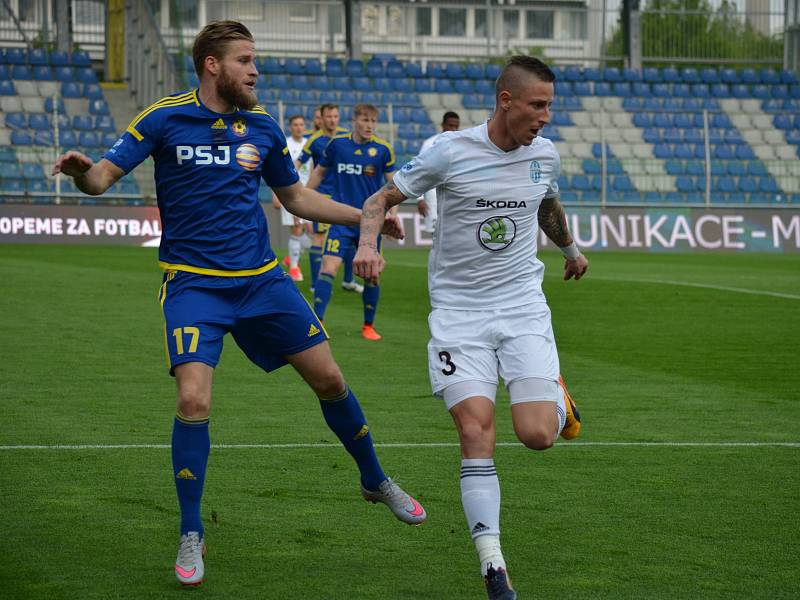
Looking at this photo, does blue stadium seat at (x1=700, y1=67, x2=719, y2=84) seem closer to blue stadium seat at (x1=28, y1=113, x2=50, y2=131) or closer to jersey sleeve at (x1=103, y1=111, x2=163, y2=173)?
blue stadium seat at (x1=28, y1=113, x2=50, y2=131)

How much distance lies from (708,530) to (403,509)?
4.21ft

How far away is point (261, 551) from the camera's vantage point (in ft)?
17.1

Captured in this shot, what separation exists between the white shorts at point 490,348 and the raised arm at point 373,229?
0.38 metres

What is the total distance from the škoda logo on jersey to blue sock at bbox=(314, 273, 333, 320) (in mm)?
7290

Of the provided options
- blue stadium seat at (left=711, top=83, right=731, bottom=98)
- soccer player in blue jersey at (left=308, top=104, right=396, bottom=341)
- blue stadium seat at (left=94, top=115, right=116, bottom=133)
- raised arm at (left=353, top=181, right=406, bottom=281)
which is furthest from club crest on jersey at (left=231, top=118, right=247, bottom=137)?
blue stadium seat at (left=711, top=83, right=731, bottom=98)

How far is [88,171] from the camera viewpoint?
5.17 meters

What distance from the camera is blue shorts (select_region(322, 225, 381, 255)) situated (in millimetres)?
12820

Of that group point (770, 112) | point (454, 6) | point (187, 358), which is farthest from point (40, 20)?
point (187, 358)

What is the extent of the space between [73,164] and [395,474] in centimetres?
245

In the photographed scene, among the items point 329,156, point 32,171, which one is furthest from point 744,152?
point 329,156

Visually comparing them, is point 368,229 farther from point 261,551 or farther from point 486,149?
point 261,551

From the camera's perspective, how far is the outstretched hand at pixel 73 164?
502 cm

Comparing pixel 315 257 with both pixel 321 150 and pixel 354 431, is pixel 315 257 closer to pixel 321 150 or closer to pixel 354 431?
pixel 321 150

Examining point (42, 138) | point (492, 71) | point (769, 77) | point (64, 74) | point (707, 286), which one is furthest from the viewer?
point (769, 77)
